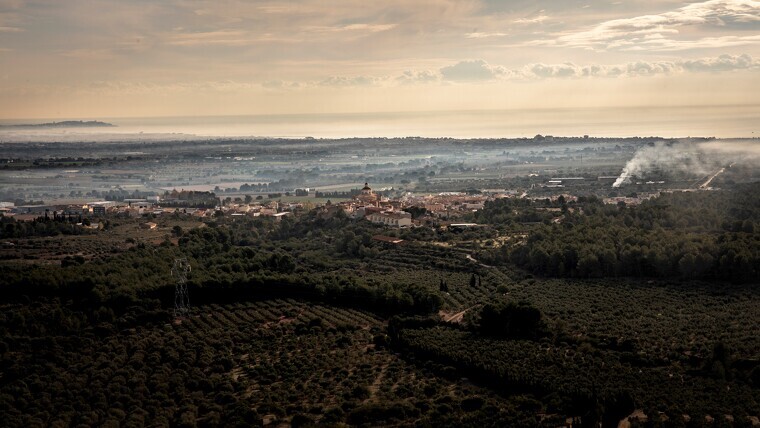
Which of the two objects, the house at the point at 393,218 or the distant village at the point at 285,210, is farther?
the distant village at the point at 285,210

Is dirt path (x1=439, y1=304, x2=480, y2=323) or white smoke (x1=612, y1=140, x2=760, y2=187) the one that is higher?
white smoke (x1=612, y1=140, x2=760, y2=187)

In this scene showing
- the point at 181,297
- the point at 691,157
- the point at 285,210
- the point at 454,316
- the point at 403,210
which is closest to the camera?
the point at 181,297

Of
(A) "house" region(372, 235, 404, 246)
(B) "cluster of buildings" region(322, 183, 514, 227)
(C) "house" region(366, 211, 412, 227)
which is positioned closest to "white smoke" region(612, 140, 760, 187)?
(B) "cluster of buildings" region(322, 183, 514, 227)

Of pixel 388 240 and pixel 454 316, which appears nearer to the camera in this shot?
pixel 454 316

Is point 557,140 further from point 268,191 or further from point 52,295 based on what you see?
point 52,295

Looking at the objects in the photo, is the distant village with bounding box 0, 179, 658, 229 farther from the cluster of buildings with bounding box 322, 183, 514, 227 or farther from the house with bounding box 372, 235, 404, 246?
the house with bounding box 372, 235, 404, 246

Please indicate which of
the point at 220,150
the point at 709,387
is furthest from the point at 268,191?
the point at 709,387

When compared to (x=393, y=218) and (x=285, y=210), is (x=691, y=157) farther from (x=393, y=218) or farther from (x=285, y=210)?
(x=393, y=218)

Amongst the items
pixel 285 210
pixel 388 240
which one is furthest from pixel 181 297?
pixel 285 210

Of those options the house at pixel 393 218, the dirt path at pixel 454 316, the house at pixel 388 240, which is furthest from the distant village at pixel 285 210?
the dirt path at pixel 454 316

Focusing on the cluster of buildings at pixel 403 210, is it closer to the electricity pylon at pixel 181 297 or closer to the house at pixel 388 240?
the house at pixel 388 240
